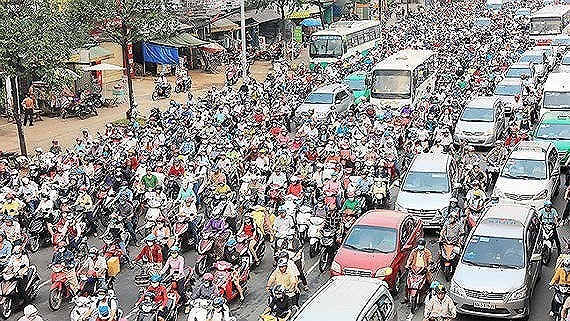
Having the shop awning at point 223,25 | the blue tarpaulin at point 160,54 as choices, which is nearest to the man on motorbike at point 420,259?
the blue tarpaulin at point 160,54

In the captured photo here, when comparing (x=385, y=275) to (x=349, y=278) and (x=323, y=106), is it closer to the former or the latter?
(x=349, y=278)

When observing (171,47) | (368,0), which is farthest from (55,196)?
(368,0)

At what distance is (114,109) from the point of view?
35.6 metres

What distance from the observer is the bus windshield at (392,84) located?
101ft

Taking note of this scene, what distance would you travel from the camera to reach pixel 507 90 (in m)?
30.3

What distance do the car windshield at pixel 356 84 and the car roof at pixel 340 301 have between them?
23.8 meters

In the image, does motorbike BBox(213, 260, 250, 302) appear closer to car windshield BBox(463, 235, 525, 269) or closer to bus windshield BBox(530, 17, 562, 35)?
car windshield BBox(463, 235, 525, 269)

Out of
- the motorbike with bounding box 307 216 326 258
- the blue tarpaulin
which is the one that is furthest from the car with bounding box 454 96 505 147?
the blue tarpaulin

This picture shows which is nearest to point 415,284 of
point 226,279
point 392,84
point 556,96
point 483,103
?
point 226,279

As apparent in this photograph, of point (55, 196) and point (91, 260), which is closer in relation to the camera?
point (91, 260)

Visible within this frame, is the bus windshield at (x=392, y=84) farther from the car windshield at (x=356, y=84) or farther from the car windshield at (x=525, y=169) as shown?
the car windshield at (x=525, y=169)

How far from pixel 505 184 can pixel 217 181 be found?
276 inches

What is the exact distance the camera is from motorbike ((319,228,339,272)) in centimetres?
1653

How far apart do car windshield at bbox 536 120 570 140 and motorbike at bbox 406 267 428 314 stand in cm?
1020
